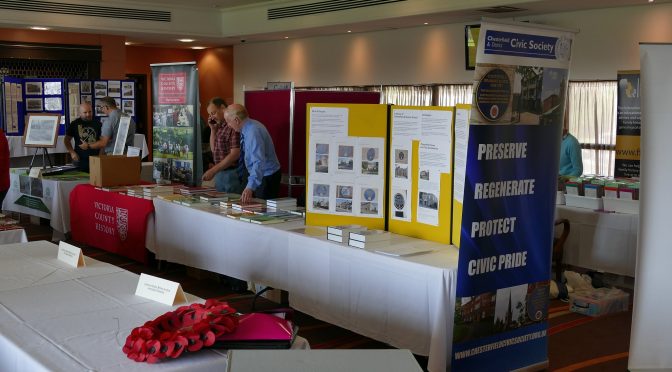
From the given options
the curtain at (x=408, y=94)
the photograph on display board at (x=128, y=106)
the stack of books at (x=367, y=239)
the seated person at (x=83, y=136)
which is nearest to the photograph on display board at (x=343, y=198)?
the stack of books at (x=367, y=239)

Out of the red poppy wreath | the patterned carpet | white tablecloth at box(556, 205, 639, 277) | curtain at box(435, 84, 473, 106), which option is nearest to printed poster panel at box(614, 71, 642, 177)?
white tablecloth at box(556, 205, 639, 277)

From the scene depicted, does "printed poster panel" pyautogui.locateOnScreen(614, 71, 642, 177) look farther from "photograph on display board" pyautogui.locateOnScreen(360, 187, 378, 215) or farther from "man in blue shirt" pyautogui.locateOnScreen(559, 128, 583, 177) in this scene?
"photograph on display board" pyautogui.locateOnScreen(360, 187, 378, 215)

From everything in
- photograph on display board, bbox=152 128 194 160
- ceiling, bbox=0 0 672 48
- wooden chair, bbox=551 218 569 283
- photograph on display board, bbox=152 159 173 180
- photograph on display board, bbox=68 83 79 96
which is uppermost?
ceiling, bbox=0 0 672 48

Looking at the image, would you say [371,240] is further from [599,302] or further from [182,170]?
[182,170]

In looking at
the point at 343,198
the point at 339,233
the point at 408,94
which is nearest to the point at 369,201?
the point at 343,198

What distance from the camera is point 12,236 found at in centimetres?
461

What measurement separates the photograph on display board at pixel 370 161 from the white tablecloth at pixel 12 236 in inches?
84.1

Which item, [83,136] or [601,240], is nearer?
[601,240]

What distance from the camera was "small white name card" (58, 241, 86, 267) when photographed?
354 cm

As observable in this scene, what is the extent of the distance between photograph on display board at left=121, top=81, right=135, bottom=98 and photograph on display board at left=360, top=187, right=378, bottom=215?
30.0ft

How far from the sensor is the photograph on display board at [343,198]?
4.93 m

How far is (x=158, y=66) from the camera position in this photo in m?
7.25

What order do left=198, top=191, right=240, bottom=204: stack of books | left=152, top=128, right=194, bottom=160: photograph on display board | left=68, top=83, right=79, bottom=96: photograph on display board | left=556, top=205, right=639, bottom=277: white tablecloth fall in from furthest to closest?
left=68, top=83, right=79, bottom=96: photograph on display board, left=152, top=128, right=194, bottom=160: photograph on display board, left=198, top=191, right=240, bottom=204: stack of books, left=556, top=205, right=639, bottom=277: white tablecloth

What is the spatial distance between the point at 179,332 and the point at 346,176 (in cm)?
271
